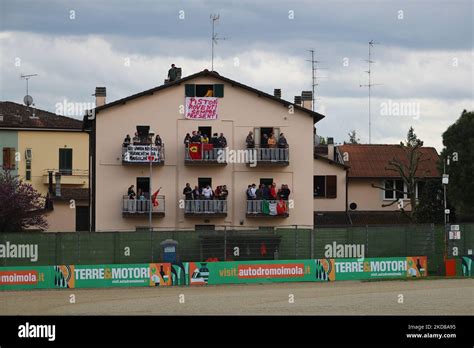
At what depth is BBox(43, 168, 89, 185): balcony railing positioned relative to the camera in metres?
81.8

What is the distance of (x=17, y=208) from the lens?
6750cm

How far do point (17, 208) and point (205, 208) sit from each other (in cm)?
1202

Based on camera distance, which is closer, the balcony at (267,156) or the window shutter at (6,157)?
the balcony at (267,156)

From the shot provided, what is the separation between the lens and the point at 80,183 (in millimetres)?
82250

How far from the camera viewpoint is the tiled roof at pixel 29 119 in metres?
82.2

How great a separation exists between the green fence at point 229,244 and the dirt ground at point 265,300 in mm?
1904

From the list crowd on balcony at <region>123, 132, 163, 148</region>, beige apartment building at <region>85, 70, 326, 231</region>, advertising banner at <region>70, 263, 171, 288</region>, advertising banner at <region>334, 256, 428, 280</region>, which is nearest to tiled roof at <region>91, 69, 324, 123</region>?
beige apartment building at <region>85, 70, 326, 231</region>

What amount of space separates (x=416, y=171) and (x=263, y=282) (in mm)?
38205

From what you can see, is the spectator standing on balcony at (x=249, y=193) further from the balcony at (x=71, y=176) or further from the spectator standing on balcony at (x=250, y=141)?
the balcony at (x=71, y=176)

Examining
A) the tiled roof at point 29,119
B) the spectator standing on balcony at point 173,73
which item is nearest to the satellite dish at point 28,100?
the tiled roof at point 29,119

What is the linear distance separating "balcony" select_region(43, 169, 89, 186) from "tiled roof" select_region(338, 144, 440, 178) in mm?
19526

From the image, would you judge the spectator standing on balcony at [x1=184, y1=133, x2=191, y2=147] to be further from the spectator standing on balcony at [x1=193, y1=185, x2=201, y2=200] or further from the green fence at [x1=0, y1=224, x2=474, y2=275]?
the green fence at [x1=0, y1=224, x2=474, y2=275]

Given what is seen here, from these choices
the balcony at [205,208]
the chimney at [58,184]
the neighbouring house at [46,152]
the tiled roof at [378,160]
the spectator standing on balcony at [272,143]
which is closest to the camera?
the balcony at [205,208]

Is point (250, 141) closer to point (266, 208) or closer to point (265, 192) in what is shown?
point (265, 192)
